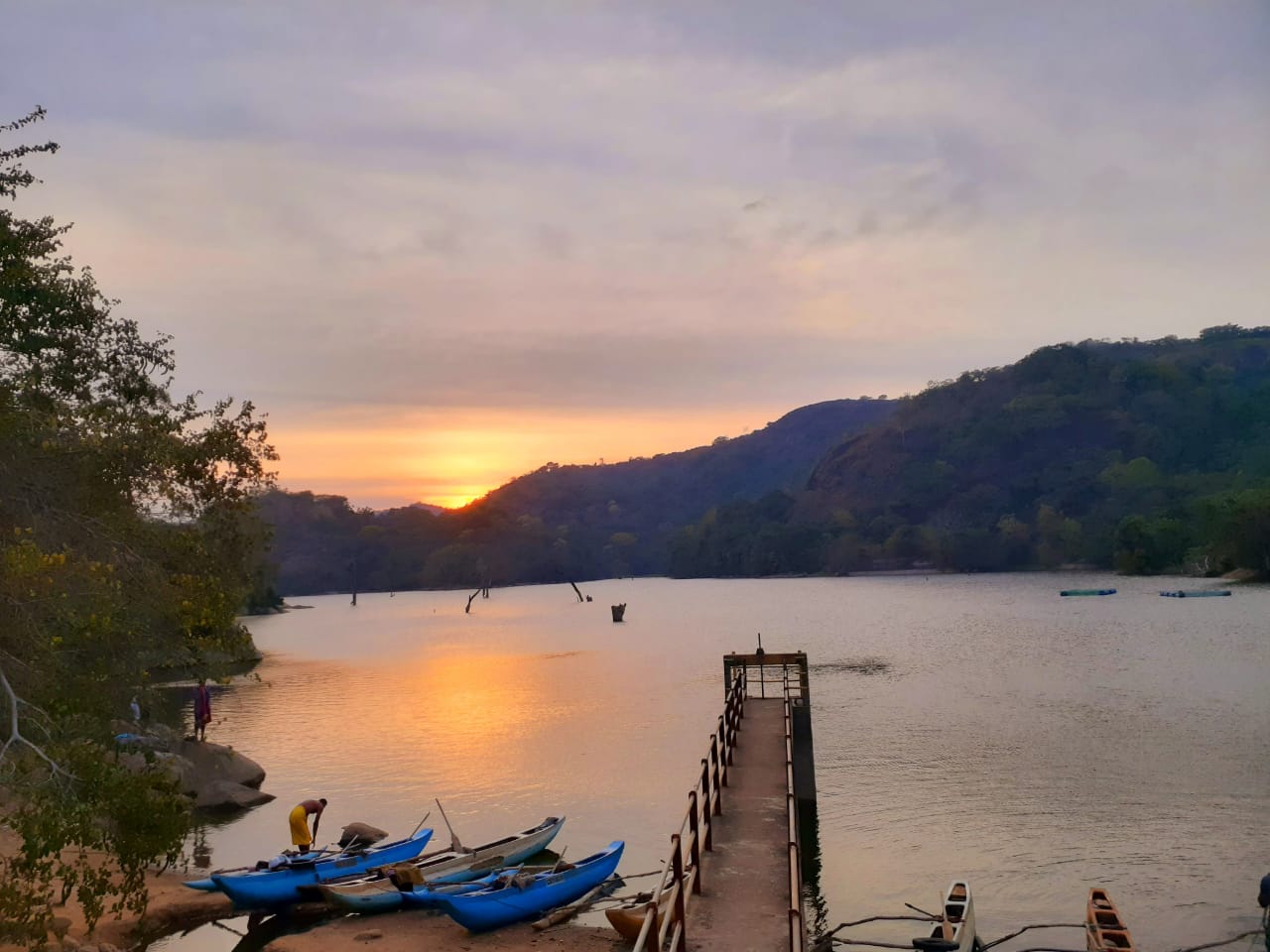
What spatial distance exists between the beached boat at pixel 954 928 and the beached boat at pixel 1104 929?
195cm

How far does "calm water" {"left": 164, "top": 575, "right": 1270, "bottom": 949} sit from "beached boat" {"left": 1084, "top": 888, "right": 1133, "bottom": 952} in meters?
1.28

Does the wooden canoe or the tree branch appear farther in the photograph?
the wooden canoe

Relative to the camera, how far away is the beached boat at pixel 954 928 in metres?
15.2

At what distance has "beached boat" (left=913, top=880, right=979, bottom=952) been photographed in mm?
15242

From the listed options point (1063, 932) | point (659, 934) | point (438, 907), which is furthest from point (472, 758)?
point (659, 934)

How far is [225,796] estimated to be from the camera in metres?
31.7

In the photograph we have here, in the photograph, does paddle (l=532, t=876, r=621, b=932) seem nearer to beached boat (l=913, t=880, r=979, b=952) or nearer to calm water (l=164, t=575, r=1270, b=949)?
calm water (l=164, t=575, r=1270, b=949)

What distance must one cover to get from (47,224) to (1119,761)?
115 feet

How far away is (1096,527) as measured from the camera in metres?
187

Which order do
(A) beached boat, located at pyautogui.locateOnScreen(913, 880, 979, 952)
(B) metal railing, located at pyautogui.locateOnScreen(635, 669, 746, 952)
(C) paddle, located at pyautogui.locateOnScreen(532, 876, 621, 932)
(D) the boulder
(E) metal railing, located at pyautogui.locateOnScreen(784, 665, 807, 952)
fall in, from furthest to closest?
(D) the boulder < (C) paddle, located at pyautogui.locateOnScreen(532, 876, 621, 932) < (A) beached boat, located at pyautogui.locateOnScreen(913, 880, 979, 952) < (E) metal railing, located at pyautogui.locateOnScreen(784, 665, 807, 952) < (B) metal railing, located at pyautogui.locateOnScreen(635, 669, 746, 952)

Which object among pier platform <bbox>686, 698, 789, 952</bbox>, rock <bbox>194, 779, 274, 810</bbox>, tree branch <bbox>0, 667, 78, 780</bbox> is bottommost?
rock <bbox>194, 779, 274, 810</bbox>

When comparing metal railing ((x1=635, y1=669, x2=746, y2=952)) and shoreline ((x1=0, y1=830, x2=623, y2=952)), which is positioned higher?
metal railing ((x1=635, y1=669, x2=746, y2=952))

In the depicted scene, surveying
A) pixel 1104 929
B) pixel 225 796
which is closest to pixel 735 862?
pixel 1104 929

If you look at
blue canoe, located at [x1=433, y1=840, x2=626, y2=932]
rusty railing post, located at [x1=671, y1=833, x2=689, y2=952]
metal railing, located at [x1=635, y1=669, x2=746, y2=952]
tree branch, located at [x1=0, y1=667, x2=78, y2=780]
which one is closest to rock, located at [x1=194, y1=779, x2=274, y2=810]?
blue canoe, located at [x1=433, y1=840, x2=626, y2=932]
